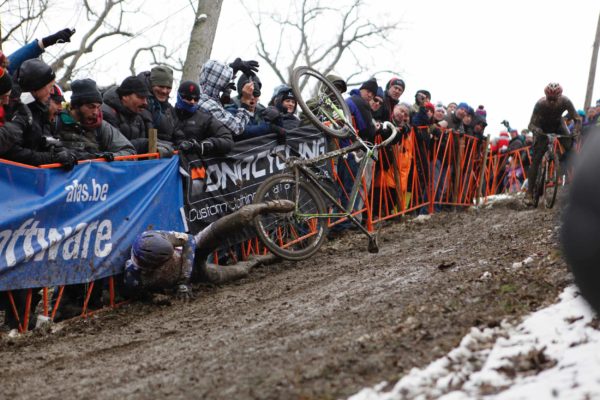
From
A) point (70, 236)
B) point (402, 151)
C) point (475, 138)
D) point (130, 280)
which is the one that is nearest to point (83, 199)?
point (70, 236)

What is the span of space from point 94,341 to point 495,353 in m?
3.12

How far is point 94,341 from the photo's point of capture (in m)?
5.94

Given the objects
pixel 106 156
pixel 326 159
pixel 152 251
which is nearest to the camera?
pixel 152 251

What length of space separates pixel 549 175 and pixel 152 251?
25.8ft

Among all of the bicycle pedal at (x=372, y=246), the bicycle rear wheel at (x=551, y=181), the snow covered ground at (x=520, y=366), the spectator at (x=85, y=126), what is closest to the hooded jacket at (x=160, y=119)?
the spectator at (x=85, y=126)

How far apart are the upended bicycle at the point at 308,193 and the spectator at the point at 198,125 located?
0.63 m

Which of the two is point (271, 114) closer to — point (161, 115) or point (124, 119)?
point (161, 115)

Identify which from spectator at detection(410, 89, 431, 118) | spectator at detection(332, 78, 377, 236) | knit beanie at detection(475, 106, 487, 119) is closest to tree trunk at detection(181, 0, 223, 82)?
spectator at detection(410, 89, 431, 118)

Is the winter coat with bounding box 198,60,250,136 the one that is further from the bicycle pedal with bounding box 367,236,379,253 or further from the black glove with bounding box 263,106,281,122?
the bicycle pedal with bounding box 367,236,379,253

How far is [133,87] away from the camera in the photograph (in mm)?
7543

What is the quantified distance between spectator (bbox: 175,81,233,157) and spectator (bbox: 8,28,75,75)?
52.0 inches

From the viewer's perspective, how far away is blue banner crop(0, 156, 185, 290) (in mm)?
6238

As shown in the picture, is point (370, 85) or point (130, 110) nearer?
point (130, 110)

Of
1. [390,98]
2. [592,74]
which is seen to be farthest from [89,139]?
[592,74]
